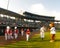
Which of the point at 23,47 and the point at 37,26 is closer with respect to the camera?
the point at 23,47

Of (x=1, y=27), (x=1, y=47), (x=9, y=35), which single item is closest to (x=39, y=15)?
(x=1, y=27)

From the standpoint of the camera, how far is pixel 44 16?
101 m

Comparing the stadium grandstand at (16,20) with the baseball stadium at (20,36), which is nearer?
the baseball stadium at (20,36)

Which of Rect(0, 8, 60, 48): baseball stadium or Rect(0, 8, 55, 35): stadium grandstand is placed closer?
Rect(0, 8, 60, 48): baseball stadium

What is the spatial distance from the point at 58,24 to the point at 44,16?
441 inches

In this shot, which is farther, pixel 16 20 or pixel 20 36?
pixel 16 20

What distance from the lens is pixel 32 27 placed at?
233 feet

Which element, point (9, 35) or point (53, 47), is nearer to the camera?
point (53, 47)

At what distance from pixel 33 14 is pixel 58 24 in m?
11.5

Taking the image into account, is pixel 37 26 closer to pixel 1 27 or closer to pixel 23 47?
pixel 1 27


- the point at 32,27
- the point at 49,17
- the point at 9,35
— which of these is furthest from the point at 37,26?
the point at 9,35

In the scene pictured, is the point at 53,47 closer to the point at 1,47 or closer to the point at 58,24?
the point at 1,47

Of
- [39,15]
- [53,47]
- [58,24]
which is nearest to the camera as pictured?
[53,47]

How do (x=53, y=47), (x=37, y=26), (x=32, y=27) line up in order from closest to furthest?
(x=53, y=47) < (x=32, y=27) < (x=37, y=26)
